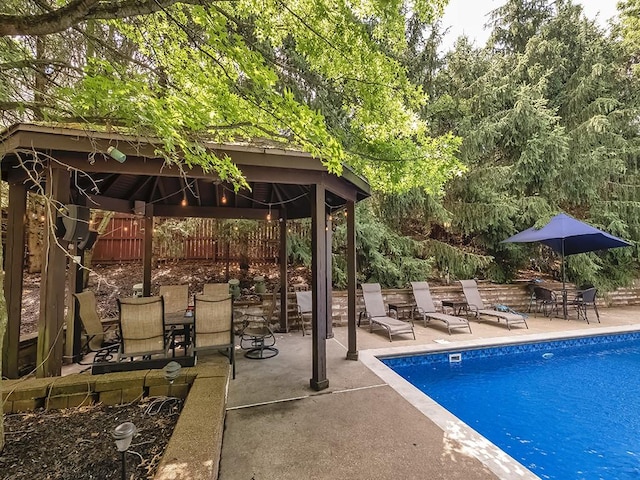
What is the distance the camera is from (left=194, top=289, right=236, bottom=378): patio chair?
14.2 feet

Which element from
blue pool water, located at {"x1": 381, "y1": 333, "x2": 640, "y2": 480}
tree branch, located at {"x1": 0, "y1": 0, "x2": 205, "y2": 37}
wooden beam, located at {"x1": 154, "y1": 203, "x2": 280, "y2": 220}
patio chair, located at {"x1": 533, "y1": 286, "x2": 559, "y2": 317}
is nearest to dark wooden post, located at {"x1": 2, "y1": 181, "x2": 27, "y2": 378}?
tree branch, located at {"x1": 0, "y1": 0, "x2": 205, "y2": 37}

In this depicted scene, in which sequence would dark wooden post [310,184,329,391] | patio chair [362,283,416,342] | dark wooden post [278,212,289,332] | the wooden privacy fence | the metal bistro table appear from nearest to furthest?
dark wooden post [310,184,329,391] → the metal bistro table → patio chair [362,283,416,342] → dark wooden post [278,212,289,332] → the wooden privacy fence

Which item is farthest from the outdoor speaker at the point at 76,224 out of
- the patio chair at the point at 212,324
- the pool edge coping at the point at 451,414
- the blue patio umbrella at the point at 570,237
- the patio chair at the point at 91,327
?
the blue patio umbrella at the point at 570,237

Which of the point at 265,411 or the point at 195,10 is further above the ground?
the point at 195,10

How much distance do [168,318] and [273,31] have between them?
537 centimetres

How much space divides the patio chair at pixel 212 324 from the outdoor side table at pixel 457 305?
20.1 ft

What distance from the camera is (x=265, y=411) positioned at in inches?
137

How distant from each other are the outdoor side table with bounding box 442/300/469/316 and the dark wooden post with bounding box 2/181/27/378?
8484 millimetres

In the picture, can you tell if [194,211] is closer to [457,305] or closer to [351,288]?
[351,288]

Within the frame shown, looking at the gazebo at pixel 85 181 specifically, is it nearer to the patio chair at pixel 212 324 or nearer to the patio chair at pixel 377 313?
the patio chair at pixel 212 324

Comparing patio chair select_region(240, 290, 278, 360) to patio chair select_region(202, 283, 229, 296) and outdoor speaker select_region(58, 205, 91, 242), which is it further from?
outdoor speaker select_region(58, 205, 91, 242)

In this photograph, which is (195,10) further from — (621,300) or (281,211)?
(621,300)

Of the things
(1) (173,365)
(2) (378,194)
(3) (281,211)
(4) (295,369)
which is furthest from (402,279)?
(1) (173,365)

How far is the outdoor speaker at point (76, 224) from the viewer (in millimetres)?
3488
